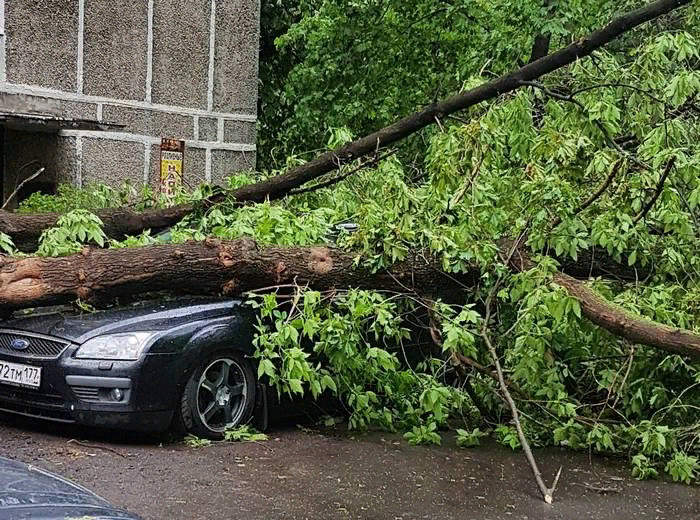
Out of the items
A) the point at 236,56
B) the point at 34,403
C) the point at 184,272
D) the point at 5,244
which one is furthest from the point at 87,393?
the point at 236,56

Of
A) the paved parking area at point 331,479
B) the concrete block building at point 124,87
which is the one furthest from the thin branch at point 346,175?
the concrete block building at point 124,87

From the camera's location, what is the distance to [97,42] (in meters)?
13.5

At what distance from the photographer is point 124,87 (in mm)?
14023

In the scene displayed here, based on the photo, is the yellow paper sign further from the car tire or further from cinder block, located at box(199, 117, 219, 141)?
the car tire

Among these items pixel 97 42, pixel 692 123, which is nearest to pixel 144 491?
pixel 692 123

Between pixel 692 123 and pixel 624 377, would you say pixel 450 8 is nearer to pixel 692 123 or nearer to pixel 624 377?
pixel 692 123

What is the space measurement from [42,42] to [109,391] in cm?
822

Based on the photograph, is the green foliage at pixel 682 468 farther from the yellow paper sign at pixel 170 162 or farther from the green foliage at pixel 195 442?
the yellow paper sign at pixel 170 162

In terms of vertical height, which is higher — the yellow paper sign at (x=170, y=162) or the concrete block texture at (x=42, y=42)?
the concrete block texture at (x=42, y=42)

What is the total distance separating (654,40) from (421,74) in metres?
10.0

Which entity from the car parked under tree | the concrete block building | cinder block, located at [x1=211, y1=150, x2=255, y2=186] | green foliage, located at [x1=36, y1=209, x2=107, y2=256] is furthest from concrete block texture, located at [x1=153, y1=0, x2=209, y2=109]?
the car parked under tree

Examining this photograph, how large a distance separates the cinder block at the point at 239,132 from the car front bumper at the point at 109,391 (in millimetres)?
9986

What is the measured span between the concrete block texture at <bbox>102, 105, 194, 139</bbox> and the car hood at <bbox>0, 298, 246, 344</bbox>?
7.66 m

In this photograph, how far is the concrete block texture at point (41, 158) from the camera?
13.6 metres
